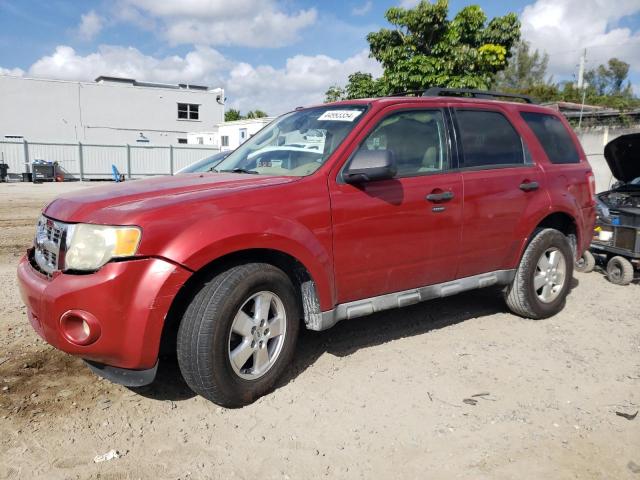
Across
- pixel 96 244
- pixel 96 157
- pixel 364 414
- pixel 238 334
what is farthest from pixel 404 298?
pixel 96 157

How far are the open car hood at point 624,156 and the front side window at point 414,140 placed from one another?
4.30m

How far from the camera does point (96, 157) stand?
2794 centimetres

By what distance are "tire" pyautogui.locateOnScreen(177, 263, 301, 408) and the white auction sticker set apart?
1.31 m

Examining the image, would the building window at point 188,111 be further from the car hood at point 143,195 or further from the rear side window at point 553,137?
the car hood at point 143,195

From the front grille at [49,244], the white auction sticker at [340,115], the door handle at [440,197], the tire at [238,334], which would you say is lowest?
the tire at [238,334]

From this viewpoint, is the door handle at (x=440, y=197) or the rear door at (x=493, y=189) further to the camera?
the rear door at (x=493, y=189)

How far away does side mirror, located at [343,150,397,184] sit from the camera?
3459mm

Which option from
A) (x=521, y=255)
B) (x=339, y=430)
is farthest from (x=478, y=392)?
(x=521, y=255)

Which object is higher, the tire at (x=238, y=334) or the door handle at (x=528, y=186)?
the door handle at (x=528, y=186)

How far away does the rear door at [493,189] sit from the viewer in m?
4.27

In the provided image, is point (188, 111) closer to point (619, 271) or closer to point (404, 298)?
point (619, 271)

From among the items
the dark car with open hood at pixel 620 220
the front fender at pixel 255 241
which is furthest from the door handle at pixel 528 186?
the dark car with open hood at pixel 620 220

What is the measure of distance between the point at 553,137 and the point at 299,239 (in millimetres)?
3148

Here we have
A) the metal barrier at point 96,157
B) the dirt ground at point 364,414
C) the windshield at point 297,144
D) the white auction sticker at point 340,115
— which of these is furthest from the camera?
the metal barrier at point 96,157
